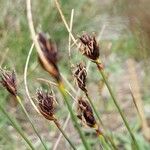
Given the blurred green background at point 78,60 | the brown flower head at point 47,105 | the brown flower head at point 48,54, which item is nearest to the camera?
the brown flower head at point 48,54

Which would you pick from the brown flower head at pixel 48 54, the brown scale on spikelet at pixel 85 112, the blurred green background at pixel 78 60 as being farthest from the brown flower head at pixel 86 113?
the blurred green background at pixel 78 60

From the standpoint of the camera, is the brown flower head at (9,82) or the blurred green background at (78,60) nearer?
the brown flower head at (9,82)

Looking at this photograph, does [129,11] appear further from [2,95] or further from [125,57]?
[125,57]

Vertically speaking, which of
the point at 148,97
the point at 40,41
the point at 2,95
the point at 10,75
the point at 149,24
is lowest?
the point at 148,97

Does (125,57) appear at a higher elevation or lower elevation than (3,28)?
lower

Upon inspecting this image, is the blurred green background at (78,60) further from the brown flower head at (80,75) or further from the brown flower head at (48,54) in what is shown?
the brown flower head at (48,54)

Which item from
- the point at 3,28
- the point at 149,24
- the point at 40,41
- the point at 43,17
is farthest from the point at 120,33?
the point at 40,41

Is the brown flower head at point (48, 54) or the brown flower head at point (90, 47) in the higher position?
the brown flower head at point (48, 54)

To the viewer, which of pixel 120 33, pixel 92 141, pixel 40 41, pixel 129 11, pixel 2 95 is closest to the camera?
pixel 40 41

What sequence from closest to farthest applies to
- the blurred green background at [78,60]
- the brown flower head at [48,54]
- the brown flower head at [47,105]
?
1. the brown flower head at [48,54]
2. the brown flower head at [47,105]
3. the blurred green background at [78,60]
